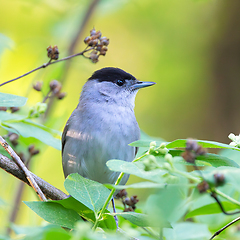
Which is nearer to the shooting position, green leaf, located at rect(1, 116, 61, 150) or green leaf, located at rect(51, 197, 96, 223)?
green leaf, located at rect(51, 197, 96, 223)

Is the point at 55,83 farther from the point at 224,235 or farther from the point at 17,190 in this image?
the point at 224,235

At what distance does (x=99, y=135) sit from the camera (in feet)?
11.8

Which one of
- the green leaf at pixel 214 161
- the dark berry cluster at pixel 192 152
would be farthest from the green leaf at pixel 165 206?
the green leaf at pixel 214 161

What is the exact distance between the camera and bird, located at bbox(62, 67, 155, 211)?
3.61m

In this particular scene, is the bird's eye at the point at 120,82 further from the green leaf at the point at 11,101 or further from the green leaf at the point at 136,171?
the green leaf at the point at 136,171

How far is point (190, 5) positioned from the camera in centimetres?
857

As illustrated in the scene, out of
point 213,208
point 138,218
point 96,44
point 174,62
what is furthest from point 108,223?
point 174,62

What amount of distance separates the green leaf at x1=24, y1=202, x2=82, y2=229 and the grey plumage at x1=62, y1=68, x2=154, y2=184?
6.04ft

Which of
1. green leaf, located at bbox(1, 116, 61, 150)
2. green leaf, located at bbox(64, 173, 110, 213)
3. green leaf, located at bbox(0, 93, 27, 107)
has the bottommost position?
green leaf, located at bbox(64, 173, 110, 213)

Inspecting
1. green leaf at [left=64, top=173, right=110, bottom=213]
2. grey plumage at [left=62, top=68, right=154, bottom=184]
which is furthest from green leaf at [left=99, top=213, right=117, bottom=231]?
grey plumage at [left=62, top=68, right=154, bottom=184]

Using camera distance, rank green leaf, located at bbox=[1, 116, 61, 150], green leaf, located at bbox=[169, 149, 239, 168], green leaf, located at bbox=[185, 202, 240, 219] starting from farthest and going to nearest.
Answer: green leaf, located at bbox=[1, 116, 61, 150], green leaf, located at bbox=[185, 202, 240, 219], green leaf, located at bbox=[169, 149, 239, 168]

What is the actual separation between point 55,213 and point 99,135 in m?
1.94

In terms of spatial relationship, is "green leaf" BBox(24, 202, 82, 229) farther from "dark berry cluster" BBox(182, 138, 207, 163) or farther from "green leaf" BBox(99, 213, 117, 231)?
"dark berry cluster" BBox(182, 138, 207, 163)

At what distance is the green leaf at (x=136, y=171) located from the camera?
129 cm
